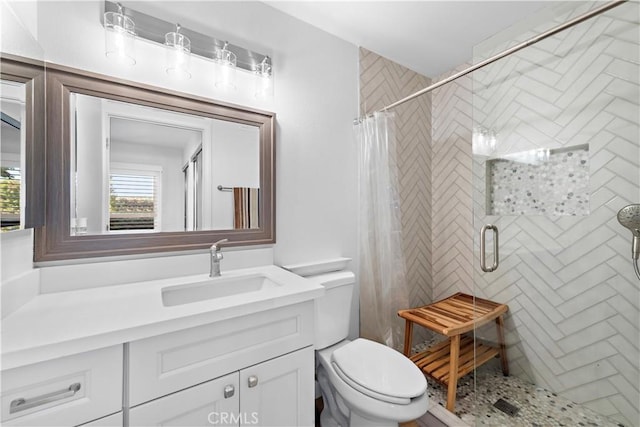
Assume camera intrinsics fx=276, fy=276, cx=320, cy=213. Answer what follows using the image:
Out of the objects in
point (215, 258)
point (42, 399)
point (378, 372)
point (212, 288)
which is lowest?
point (378, 372)

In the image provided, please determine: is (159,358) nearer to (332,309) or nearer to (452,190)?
(332,309)

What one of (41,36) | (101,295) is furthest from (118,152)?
(101,295)

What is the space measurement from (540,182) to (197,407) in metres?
1.97

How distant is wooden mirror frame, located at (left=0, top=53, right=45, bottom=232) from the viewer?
0.97 metres

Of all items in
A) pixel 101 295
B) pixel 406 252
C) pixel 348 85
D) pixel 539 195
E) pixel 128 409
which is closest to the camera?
pixel 128 409

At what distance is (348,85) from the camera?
6.53 ft

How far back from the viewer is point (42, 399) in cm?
70

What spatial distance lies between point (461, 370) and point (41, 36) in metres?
2.71

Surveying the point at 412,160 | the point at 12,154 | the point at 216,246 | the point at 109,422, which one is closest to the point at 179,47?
the point at 12,154

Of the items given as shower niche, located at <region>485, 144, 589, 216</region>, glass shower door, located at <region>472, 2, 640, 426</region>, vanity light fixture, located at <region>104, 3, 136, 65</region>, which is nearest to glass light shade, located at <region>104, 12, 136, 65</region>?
vanity light fixture, located at <region>104, 3, 136, 65</region>

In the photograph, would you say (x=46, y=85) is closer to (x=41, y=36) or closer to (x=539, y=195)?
(x=41, y=36)

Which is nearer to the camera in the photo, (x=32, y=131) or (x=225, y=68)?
(x=32, y=131)

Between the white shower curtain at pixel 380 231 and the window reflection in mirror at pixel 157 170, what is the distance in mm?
776

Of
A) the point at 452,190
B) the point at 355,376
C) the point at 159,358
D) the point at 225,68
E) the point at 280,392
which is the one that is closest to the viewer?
the point at 159,358
